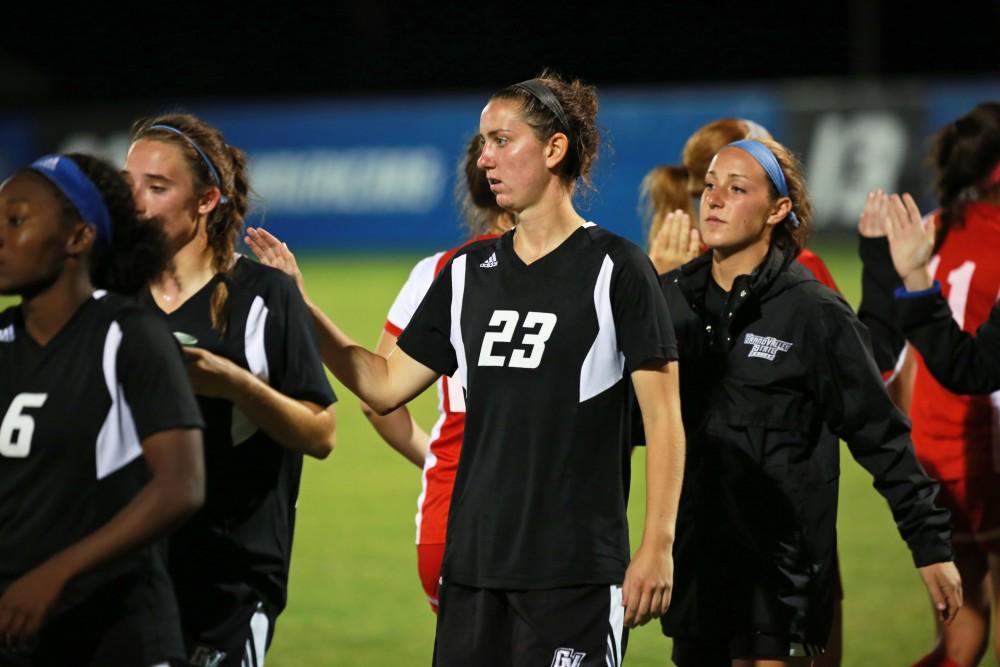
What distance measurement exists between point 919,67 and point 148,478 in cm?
2912

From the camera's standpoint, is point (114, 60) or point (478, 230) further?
point (114, 60)

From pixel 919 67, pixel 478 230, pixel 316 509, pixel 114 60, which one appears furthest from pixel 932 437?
pixel 114 60

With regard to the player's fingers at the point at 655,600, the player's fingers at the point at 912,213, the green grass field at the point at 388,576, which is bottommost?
the green grass field at the point at 388,576

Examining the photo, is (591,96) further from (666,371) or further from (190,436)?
(190,436)

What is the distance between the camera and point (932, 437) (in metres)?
5.70

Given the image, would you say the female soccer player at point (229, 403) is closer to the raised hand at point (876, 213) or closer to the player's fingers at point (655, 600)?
the player's fingers at point (655, 600)

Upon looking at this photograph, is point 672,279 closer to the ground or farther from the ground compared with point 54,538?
farther from the ground

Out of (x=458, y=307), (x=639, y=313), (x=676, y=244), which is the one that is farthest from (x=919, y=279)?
(x=458, y=307)

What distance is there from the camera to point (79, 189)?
3.27 m

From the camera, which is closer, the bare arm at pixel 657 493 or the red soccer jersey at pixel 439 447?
the bare arm at pixel 657 493

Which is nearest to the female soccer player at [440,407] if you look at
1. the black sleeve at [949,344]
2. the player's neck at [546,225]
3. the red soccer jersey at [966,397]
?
the player's neck at [546,225]

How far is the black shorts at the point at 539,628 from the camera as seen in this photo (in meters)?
3.76

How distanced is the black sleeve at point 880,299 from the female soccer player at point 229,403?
2.30 metres

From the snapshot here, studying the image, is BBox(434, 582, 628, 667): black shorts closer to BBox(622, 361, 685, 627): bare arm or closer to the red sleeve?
BBox(622, 361, 685, 627): bare arm
